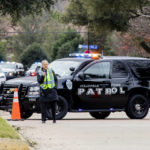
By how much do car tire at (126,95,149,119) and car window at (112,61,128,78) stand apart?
0.71 m

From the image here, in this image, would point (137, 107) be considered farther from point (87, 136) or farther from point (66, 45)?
point (66, 45)

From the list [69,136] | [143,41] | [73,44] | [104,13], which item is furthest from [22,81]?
[73,44]

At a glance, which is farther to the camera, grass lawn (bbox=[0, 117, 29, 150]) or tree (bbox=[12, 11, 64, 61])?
tree (bbox=[12, 11, 64, 61])

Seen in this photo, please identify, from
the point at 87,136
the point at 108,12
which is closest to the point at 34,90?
the point at 87,136

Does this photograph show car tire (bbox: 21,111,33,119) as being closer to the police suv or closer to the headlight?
the police suv

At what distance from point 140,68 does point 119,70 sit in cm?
62

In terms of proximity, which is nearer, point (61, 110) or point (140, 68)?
point (61, 110)

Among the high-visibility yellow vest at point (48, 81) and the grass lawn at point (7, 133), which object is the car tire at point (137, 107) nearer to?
the high-visibility yellow vest at point (48, 81)

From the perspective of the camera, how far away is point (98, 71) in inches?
702

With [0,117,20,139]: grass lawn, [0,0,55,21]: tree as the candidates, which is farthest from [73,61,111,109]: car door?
[0,117,20,139]: grass lawn

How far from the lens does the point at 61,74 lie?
1755cm

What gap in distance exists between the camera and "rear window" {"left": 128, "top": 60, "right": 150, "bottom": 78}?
59.6 ft

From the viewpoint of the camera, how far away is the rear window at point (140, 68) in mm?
18172

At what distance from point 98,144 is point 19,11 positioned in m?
5.44
